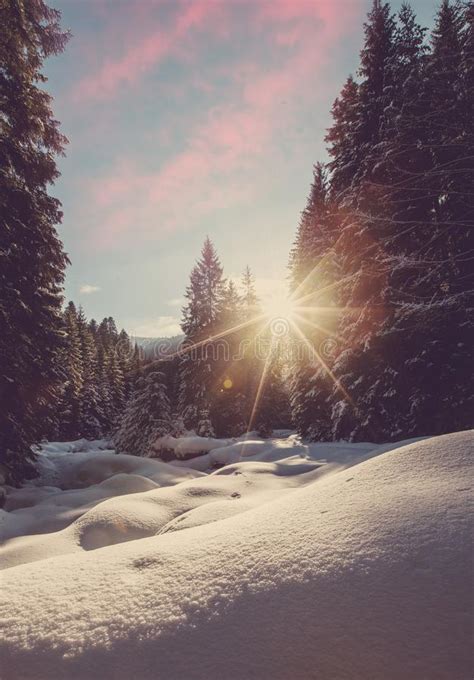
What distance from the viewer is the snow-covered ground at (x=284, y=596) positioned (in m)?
1.10

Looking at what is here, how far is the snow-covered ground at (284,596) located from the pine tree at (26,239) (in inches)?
311

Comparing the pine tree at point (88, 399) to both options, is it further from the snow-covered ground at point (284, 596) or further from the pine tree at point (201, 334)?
the snow-covered ground at point (284, 596)

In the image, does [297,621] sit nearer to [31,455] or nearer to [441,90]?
[441,90]

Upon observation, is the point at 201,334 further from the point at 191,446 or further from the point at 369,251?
the point at 369,251

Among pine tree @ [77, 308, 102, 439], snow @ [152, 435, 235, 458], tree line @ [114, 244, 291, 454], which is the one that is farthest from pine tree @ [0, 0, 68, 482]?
pine tree @ [77, 308, 102, 439]

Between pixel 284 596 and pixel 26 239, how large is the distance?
975cm

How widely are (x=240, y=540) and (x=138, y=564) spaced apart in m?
0.52

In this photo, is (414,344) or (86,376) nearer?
(414,344)

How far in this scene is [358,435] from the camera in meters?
10.9

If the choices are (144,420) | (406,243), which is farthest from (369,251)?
Answer: (144,420)

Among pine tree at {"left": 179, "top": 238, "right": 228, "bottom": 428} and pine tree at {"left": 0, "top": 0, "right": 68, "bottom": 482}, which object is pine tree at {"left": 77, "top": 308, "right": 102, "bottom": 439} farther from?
pine tree at {"left": 0, "top": 0, "right": 68, "bottom": 482}

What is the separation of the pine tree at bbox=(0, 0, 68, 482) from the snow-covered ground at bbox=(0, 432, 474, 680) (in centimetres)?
789

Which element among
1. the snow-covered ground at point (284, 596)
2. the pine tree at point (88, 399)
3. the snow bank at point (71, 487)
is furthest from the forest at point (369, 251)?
the pine tree at point (88, 399)

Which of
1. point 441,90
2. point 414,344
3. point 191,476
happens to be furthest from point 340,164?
point 191,476
